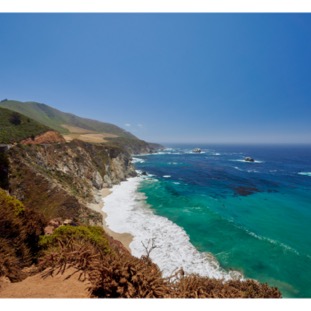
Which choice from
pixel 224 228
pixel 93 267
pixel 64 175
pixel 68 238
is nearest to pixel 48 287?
pixel 93 267

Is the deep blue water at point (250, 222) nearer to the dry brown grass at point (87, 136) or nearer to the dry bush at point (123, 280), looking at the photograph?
the dry bush at point (123, 280)

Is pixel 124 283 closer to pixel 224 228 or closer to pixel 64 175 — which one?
pixel 224 228

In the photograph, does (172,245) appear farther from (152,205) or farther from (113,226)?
(152,205)

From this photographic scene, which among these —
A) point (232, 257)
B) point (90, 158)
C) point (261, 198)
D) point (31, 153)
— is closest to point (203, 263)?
point (232, 257)

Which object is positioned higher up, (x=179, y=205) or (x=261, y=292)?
(x=261, y=292)

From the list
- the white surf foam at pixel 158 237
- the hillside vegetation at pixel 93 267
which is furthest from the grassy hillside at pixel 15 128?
the hillside vegetation at pixel 93 267

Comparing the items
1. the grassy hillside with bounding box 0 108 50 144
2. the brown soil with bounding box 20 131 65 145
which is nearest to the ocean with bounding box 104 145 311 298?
the brown soil with bounding box 20 131 65 145
